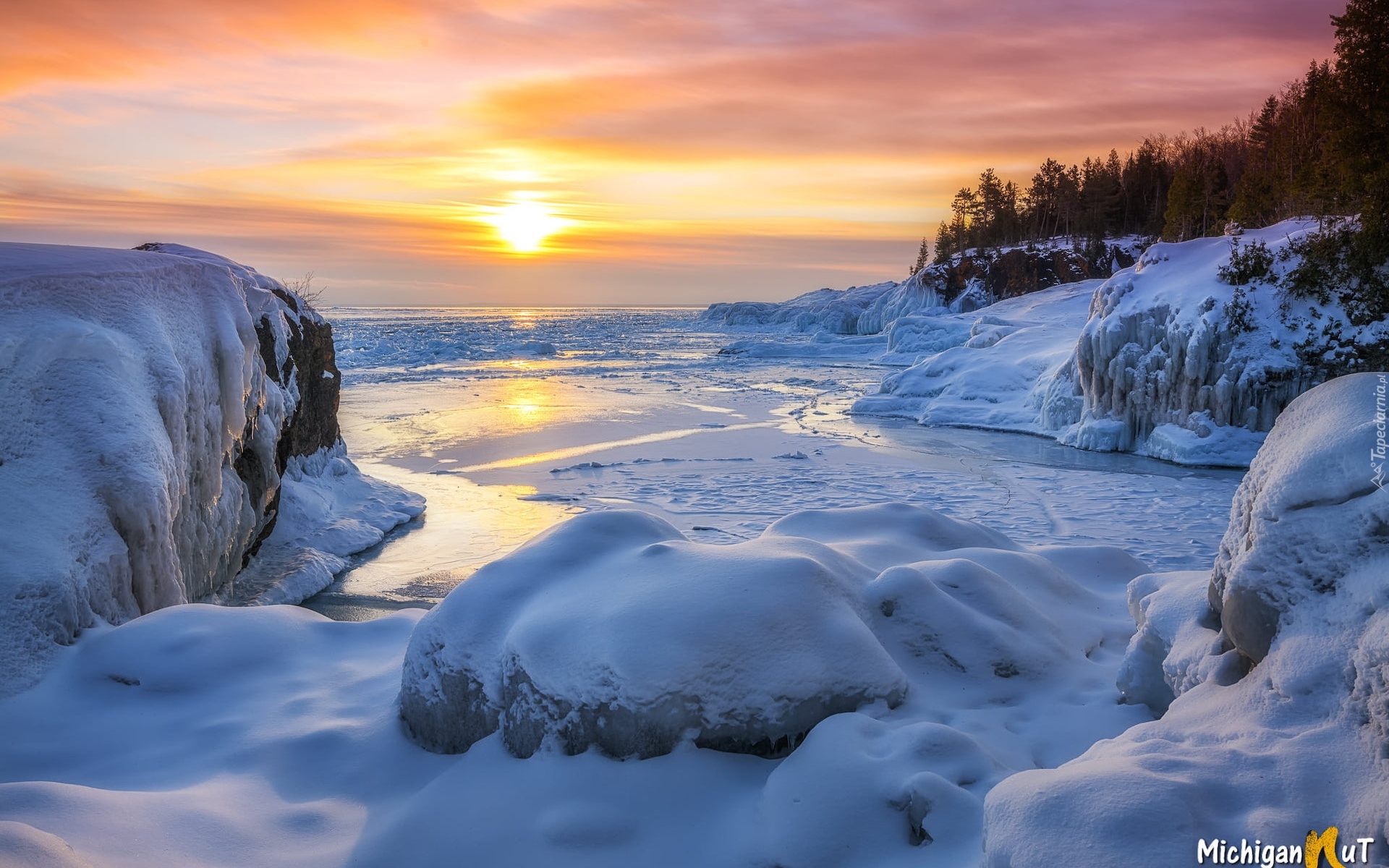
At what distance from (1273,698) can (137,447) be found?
6572mm

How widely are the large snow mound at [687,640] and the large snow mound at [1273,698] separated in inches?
43.0

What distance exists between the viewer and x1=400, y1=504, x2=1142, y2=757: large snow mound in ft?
12.2

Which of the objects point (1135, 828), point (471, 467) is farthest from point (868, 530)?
point (471, 467)

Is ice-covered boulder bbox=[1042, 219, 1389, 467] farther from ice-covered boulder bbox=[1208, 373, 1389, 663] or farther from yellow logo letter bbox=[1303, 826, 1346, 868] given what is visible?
yellow logo letter bbox=[1303, 826, 1346, 868]

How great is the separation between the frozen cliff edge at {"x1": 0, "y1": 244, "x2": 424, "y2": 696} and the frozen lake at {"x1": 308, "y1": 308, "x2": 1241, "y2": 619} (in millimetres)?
1080

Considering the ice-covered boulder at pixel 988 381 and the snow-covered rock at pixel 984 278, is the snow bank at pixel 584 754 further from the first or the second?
the snow-covered rock at pixel 984 278

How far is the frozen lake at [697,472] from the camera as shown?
9.72m

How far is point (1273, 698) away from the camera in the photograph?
3.03 metres

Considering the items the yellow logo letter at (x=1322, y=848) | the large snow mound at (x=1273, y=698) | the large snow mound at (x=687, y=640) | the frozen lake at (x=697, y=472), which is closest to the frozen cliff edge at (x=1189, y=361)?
the frozen lake at (x=697, y=472)

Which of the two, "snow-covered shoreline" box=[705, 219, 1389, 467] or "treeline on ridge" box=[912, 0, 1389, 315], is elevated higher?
"treeline on ridge" box=[912, 0, 1389, 315]

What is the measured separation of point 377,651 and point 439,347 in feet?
137

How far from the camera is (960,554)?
5957mm

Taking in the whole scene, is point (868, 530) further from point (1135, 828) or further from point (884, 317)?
point (884, 317)

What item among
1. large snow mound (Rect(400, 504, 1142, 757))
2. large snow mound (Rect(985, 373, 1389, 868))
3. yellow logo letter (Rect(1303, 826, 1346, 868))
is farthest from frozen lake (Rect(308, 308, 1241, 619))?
yellow logo letter (Rect(1303, 826, 1346, 868))
